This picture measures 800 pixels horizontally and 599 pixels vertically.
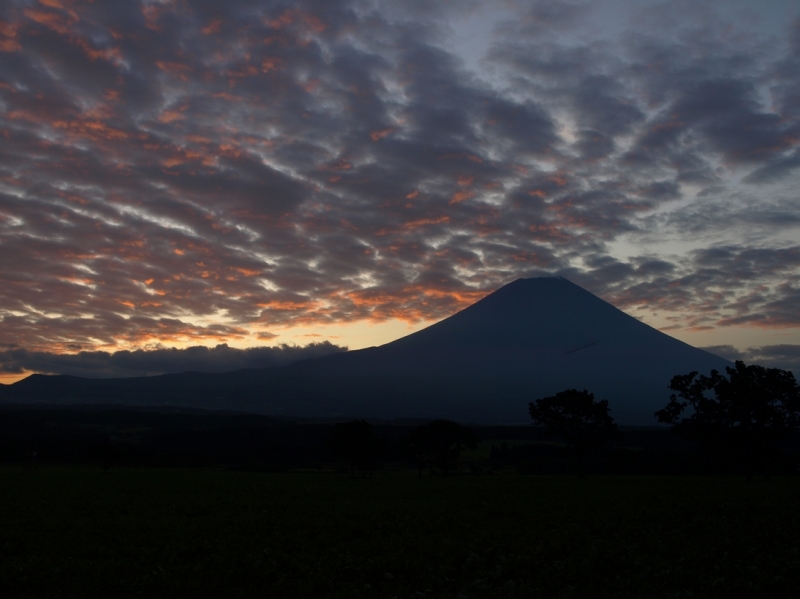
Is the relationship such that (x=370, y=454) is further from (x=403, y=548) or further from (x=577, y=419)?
(x=403, y=548)

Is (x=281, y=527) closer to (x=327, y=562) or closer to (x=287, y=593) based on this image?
(x=327, y=562)

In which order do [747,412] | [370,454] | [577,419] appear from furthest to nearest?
1. [370,454]
2. [577,419]
3. [747,412]

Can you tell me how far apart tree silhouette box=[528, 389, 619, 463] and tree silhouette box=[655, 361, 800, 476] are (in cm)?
881

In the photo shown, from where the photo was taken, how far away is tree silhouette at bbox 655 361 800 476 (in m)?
47.1

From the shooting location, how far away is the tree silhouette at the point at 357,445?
7206cm

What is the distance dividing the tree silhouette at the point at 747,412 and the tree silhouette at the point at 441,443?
32.0 metres

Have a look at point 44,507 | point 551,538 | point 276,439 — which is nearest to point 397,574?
point 551,538

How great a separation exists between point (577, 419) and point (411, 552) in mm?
49373

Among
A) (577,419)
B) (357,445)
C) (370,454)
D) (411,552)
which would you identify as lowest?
(370,454)

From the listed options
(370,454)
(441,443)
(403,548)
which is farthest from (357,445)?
(403,548)

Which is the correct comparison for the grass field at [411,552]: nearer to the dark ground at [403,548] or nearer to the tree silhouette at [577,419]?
the dark ground at [403,548]

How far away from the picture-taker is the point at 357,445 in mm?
72562

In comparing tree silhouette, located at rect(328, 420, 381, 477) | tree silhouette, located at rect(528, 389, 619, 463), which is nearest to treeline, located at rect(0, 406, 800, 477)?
tree silhouette, located at rect(328, 420, 381, 477)

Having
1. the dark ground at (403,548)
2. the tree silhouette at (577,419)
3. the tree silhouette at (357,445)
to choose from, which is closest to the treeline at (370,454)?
the tree silhouette at (357,445)
